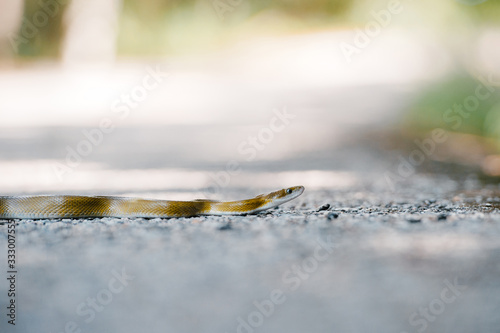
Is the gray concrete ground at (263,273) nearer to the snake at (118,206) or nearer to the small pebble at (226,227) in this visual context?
the small pebble at (226,227)

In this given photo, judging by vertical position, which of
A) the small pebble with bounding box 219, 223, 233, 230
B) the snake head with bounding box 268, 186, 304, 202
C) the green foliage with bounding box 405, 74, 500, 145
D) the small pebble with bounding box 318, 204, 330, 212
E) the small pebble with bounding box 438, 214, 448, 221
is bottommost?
the small pebble with bounding box 438, 214, 448, 221

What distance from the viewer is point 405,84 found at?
21.9m

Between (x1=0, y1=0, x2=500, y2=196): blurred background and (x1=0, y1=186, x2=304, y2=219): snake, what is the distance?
2.22 metres

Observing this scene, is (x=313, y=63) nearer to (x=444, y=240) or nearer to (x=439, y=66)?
(x=439, y=66)

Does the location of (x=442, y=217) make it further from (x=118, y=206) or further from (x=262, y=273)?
Result: (x=118, y=206)

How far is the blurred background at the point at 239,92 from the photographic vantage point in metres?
11.5

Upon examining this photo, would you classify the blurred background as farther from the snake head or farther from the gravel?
the gravel

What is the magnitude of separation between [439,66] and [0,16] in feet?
64.4

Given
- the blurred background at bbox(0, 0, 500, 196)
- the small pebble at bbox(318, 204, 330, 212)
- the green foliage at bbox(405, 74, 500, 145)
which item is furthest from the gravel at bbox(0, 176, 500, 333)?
the green foliage at bbox(405, 74, 500, 145)

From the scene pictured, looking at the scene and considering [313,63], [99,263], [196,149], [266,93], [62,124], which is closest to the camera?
[99,263]

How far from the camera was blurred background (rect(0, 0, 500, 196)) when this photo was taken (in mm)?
11508

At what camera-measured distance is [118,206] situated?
6.24 m

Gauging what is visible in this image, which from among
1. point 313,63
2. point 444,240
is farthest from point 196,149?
point 313,63

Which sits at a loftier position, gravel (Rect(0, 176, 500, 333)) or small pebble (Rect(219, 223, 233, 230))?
small pebble (Rect(219, 223, 233, 230))
